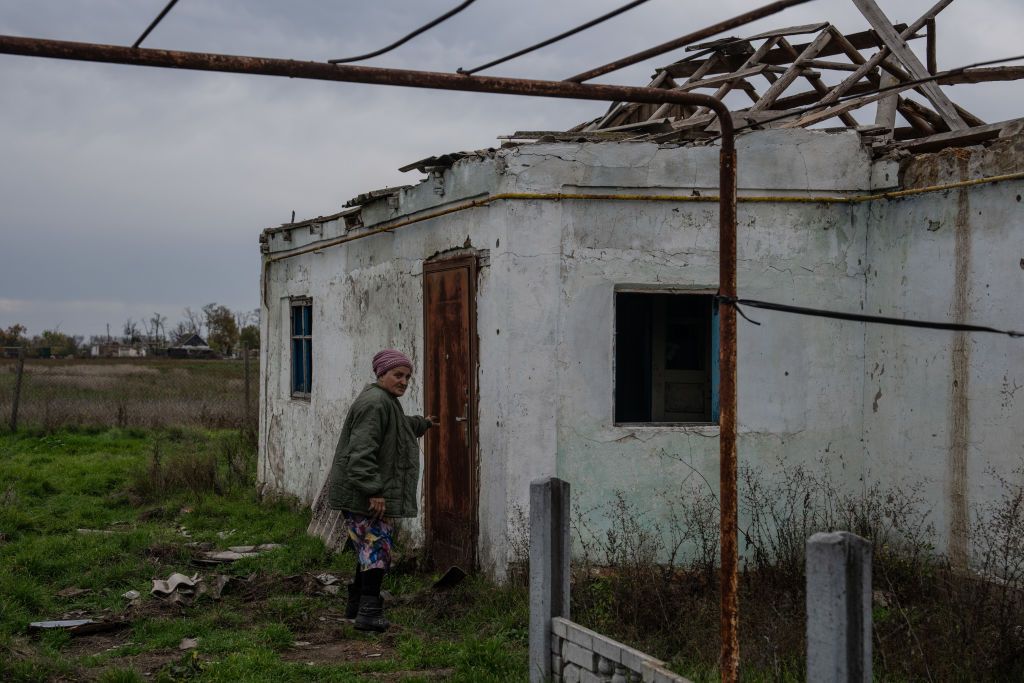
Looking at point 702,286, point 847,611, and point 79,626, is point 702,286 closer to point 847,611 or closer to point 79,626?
point 847,611

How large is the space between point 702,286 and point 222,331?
220 ft

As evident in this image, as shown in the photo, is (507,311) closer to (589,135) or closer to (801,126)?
(589,135)

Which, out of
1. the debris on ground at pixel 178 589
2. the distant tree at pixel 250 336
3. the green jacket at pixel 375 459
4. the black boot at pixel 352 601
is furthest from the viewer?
the distant tree at pixel 250 336

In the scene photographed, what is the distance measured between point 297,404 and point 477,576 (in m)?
5.33

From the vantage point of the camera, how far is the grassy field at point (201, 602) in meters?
6.38

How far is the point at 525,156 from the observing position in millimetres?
7961

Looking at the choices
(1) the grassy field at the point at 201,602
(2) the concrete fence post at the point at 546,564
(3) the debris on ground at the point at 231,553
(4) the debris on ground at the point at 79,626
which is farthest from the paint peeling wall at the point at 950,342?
(4) the debris on ground at the point at 79,626

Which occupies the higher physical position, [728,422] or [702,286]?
[702,286]

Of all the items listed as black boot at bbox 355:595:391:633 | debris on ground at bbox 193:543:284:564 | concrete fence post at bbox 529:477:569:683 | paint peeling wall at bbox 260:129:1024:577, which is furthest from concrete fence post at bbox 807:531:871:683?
debris on ground at bbox 193:543:284:564

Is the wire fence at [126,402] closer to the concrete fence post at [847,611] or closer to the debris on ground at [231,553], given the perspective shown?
the debris on ground at [231,553]

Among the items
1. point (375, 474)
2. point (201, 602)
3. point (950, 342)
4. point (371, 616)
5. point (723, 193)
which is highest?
point (723, 193)

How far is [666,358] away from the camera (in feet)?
35.0

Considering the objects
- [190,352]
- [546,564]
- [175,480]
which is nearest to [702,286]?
[546,564]

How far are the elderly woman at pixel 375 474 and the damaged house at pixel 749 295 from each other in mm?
995
